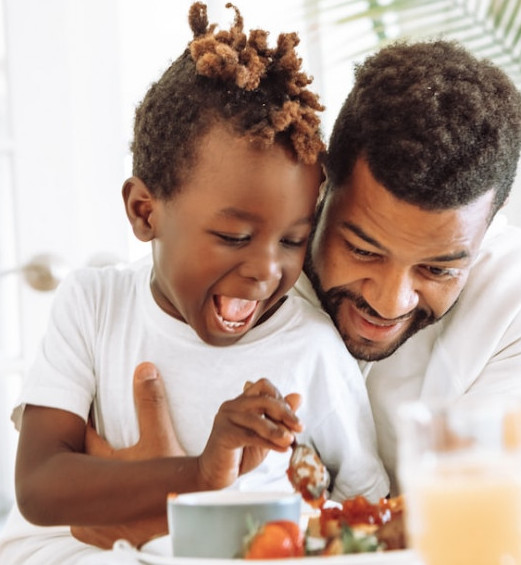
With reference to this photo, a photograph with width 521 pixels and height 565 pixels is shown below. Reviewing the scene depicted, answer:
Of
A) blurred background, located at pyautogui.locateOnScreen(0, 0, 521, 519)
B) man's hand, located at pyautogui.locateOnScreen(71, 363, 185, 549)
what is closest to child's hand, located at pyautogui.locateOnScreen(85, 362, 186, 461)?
man's hand, located at pyautogui.locateOnScreen(71, 363, 185, 549)

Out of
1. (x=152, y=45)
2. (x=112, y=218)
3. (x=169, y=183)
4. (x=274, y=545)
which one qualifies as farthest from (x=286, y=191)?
(x=152, y=45)

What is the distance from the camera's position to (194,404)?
1392 mm

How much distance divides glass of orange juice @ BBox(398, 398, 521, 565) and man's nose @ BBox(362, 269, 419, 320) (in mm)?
688

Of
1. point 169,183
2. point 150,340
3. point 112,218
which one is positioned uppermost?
point 169,183

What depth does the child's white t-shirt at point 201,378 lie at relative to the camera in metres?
1.39

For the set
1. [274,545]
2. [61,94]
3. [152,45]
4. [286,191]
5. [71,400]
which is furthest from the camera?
[152,45]

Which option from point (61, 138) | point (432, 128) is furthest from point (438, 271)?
point (61, 138)

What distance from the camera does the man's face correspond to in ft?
4.39

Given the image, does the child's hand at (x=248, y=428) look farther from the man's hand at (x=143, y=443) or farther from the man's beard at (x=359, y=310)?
the man's beard at (x=359, y=310)

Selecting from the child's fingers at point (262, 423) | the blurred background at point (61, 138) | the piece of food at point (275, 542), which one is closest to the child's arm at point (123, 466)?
the child's fingers at point (262, 423)

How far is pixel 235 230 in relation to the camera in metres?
1.25

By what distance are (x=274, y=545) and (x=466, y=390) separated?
2.58ft

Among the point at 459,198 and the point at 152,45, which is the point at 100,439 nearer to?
the point at 459,198

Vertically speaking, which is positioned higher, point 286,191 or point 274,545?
point 286,191
